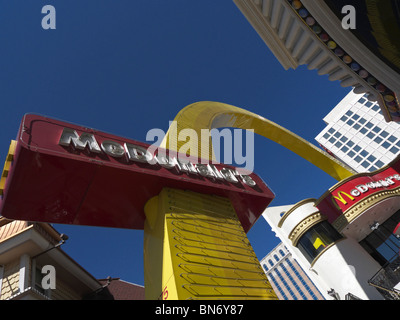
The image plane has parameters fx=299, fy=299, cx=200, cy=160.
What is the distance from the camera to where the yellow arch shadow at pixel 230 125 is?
12.5m

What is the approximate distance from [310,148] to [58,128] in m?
20.8

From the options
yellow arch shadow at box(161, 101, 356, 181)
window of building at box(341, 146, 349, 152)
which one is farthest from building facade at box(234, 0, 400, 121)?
window of building at box(341, 146, 349, 152)

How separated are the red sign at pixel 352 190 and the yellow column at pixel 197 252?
12.4 meters

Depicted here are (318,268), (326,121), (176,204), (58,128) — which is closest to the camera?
(58,128)

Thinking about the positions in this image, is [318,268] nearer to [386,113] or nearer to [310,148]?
[310,148]

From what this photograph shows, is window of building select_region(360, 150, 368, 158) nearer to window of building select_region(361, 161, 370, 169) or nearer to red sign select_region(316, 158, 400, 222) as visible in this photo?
window of building select_region(361, 161, 370, 169)

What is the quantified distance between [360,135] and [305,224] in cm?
4131

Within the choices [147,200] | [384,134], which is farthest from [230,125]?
[384,134]

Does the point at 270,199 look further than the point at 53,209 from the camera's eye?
Yes

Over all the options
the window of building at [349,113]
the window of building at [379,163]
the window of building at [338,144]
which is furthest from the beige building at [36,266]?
the window of building at [349,113]

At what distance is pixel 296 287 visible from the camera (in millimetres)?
113000

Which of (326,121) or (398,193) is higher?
(326,121)

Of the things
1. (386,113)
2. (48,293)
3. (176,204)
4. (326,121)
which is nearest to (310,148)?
(386,113)

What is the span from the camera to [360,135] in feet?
176
